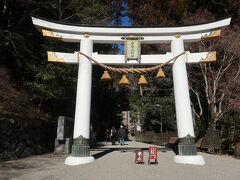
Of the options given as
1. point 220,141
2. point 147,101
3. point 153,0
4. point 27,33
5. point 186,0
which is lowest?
point 220,141

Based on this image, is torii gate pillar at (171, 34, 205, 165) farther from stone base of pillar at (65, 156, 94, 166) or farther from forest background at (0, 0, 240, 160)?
stone base of pillar at (65, 156, 94, 166)

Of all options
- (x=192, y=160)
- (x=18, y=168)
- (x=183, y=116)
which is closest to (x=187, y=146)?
(x=192, y=160)

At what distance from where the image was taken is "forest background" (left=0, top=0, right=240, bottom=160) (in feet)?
36.0

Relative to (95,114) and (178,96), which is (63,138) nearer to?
(178,96)

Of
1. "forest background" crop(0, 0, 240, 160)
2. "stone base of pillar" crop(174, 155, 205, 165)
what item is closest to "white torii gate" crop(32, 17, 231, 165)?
"stone base of pillar" crop(174, 155, 205, 165)

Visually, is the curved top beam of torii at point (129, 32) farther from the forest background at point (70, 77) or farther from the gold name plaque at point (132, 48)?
the forest background at point (70, 77)

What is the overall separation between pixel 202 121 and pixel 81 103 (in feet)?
33.9

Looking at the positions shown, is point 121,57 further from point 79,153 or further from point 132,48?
point 79,153

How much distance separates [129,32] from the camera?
859cm

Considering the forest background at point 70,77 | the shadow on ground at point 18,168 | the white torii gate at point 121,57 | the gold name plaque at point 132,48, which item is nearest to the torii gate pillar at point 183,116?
the white torii gate at point 121,57

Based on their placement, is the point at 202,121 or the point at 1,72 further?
the point at 202,121

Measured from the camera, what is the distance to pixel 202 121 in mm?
14500

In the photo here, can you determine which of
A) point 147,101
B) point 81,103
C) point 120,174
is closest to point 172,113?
point 147,101

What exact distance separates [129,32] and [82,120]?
4254 mm
